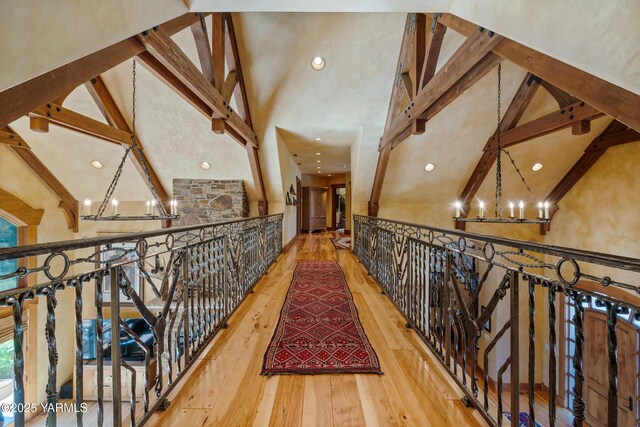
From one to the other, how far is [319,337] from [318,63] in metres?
4.32

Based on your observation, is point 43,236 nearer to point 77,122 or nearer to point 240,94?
point 77,122

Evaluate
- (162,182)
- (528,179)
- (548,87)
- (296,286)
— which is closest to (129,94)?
(162,182)

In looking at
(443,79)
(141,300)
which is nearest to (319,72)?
(443,79)

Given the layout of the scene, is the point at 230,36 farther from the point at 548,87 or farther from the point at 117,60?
the point at 548,87

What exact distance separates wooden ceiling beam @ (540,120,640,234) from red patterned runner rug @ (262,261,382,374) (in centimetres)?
557

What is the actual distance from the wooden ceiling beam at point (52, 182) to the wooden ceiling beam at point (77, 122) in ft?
6.40

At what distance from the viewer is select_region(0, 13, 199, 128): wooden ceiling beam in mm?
1697

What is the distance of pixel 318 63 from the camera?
473 cm

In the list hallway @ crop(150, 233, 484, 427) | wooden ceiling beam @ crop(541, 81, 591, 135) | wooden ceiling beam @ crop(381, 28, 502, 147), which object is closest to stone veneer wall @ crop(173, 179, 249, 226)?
wooden ceiling beam @ crop(381, 28, 502, 147)

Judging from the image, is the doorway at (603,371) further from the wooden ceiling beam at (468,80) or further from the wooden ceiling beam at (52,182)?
the wooden ceiling beam at (52,182)

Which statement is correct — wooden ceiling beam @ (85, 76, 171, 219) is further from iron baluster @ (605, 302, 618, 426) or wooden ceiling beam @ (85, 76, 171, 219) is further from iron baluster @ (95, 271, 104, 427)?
iron baluster @ (605, 302, 618, 426)

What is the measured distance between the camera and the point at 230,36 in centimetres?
423

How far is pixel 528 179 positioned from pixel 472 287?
247 inches

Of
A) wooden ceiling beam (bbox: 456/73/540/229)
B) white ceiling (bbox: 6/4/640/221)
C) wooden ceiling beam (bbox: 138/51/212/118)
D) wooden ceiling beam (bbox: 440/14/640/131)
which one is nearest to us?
wooden ceiling beam (bbox: 440/14/640/131)
